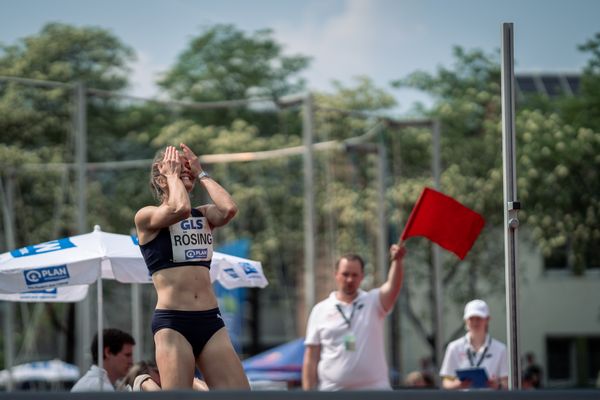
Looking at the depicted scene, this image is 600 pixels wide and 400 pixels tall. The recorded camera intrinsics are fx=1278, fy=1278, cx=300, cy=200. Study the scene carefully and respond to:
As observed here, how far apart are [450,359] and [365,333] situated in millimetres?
867

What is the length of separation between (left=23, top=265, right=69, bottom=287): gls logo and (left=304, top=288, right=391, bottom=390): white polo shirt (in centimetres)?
218

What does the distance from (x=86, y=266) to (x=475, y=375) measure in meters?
3.01

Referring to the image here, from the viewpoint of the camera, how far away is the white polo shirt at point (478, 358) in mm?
9984

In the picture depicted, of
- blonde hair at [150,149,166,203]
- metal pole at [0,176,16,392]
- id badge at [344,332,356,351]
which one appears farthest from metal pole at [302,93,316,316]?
blonde hair at [150,149,166,203]

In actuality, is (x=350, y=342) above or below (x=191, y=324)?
below

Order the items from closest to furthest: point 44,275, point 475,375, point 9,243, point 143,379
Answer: point 143,379
point 44,275
point 475,375
point 9,243

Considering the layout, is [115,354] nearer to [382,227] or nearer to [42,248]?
[42,248]

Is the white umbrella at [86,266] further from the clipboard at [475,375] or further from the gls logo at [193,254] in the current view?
the gls logo at [193,254]

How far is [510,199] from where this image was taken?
22.7 feet

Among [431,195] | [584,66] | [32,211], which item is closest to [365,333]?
[431,195]

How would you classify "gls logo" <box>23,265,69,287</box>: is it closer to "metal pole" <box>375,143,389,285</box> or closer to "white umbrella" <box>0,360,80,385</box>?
"metal pole" <box>375,143,389,285</box>

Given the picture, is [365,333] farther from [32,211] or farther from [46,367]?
[46,367]

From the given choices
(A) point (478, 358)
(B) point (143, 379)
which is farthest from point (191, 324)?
(A) point (478, 358)

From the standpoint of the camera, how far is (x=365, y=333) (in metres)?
9.73
